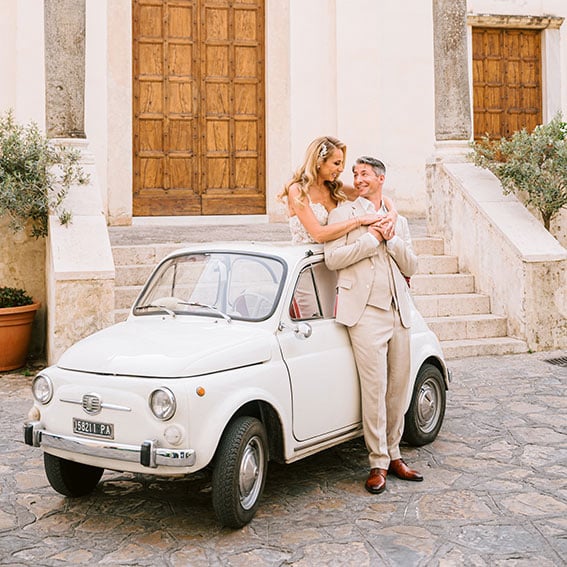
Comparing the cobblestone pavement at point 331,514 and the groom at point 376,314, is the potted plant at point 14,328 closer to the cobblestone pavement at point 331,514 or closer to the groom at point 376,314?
the cobblestone pavement at point 331,514

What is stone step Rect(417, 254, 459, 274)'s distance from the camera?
32.8 feet

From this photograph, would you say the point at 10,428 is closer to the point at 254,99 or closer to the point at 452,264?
the point at 452,264

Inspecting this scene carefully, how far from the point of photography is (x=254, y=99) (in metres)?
13.4

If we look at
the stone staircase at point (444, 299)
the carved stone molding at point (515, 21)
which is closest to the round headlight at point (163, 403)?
the stone staircase at point (444, 299)

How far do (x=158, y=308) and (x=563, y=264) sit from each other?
18.7ft

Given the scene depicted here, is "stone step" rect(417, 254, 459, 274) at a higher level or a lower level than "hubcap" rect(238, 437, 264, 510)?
higher

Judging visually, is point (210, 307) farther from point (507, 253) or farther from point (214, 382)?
point (507, 253)

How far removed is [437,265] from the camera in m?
10.0

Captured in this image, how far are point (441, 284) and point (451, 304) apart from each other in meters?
0.39

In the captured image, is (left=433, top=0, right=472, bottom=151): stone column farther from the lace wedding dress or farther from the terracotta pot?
the lace wedding dress

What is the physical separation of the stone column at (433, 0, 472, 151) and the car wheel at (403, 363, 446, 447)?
568 cm

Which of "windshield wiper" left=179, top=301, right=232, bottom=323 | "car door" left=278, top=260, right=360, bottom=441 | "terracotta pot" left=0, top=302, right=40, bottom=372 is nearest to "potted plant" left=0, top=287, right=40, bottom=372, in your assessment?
"terracotta pot" left=0, top=302, right=40, bottom=372

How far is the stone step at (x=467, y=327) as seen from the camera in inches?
356

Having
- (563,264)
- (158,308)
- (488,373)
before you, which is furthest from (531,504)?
(563,264)
